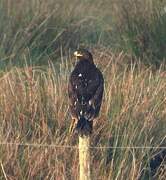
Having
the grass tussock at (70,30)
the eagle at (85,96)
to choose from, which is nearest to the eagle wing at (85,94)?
Result: the eagle at (85,96)

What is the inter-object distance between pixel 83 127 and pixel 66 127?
4.96 ft

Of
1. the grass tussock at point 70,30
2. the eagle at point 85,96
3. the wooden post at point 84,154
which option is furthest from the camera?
the grass tussock at point 70,30

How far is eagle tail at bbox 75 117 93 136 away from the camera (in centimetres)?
510

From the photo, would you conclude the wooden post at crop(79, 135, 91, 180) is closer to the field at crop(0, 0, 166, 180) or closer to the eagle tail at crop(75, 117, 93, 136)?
the eagle tail at crop(75, 117, 93, 136)

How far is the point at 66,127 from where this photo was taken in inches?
263

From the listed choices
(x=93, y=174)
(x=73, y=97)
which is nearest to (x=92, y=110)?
(x=73, y=97)

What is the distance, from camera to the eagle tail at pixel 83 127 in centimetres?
510

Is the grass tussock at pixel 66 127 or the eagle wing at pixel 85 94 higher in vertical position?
the eagle wing at pixel 85 94

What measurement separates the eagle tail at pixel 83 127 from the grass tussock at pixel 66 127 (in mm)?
709

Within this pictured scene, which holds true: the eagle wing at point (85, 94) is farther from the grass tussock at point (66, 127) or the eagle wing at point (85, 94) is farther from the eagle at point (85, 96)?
the grass tussock at point (66, 127)

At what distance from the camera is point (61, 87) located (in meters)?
7.23

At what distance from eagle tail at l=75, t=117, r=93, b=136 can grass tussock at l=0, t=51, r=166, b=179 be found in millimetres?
709

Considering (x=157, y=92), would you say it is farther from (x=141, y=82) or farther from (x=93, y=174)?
(x=93, y=174)

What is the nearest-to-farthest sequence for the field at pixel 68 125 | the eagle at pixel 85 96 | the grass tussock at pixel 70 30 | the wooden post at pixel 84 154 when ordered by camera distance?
the wooden post at pixel 84 154, the eagle at pixel 85 96, the field at pixel 68 125, the grass tussock at pixel 70 30
